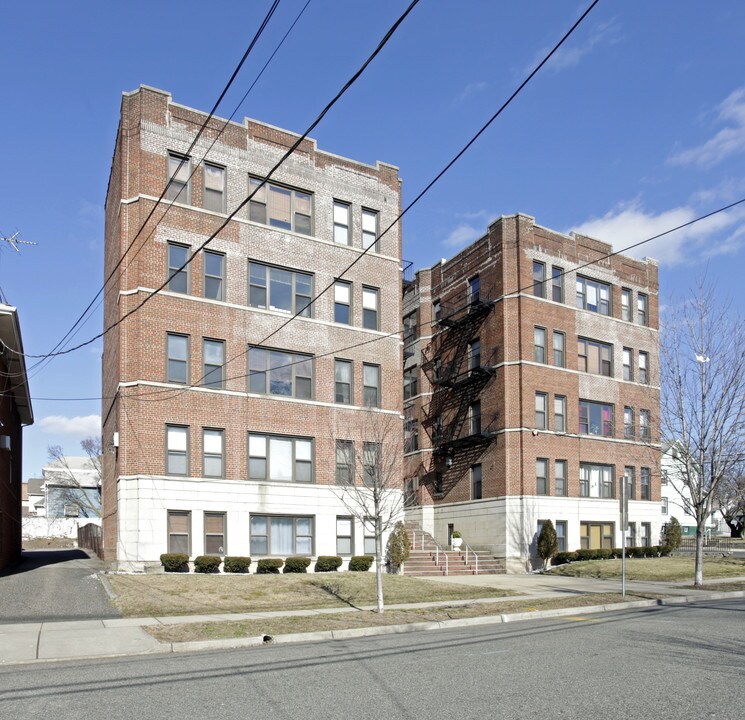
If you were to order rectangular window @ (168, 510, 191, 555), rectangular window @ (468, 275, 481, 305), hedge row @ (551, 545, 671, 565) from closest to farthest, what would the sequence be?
rectangular window @ (168, 510, 191, 555), hedge row @ (551, 545, 671, 565), rectangular window @ (468, 275, 481, 305)

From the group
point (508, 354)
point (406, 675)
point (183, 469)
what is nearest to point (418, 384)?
point (508, 354)

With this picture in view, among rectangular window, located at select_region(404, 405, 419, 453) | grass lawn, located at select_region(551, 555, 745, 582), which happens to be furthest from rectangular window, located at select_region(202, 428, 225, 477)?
rectangular window, located at select_region(404, 405, 419, 453)

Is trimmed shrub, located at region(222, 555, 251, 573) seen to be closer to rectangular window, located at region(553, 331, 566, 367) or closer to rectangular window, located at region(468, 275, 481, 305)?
rectangular window, located at region(468, 275, 481, 305)

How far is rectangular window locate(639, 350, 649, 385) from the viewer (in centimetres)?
4138

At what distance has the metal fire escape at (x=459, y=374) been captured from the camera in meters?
37.8

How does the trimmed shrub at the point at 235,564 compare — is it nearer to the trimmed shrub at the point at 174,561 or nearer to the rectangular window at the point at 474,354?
the trimmed shrub at the point at 174,561

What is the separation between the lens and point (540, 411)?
121ft

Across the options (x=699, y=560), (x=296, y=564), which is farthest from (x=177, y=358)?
(x=699, y=560)

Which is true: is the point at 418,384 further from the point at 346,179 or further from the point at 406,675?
the point at 406,675

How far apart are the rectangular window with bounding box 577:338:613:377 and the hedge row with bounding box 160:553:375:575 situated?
16.1 metres

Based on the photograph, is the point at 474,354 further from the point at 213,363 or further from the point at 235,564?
the point at 235,564

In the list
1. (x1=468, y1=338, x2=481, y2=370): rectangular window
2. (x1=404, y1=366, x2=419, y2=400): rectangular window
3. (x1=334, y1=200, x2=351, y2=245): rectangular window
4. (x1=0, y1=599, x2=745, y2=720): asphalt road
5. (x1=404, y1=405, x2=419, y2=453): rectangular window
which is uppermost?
(x1=334, y1=200, x2=351, y2=245): rectangular window

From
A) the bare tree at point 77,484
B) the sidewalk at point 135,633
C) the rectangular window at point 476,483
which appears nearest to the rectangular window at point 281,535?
the sidewalk at point 135,633

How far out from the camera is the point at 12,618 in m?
15.9
